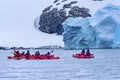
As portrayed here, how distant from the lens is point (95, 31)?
293ft

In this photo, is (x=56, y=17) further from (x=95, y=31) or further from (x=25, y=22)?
(x=95, y=31)

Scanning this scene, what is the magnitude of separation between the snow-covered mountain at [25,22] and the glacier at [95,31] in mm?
32129

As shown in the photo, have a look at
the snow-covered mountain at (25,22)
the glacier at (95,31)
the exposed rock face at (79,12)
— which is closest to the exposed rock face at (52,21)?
the snow-covered mountain at (25,22)

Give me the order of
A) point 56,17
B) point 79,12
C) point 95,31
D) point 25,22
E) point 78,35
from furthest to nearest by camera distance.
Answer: point 25,22 → point 79,12 → point 56,17 → point 78,35 → point 95,31

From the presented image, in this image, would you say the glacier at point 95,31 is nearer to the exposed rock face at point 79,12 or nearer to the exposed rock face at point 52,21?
the exposed rock face at point 52,21

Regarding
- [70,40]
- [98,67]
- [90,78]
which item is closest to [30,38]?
[70,40]

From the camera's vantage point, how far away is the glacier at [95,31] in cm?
8838

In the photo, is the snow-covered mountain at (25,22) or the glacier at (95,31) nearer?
the glacier at (95,31)

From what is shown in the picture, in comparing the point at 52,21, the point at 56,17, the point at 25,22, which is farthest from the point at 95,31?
the point at 25,22

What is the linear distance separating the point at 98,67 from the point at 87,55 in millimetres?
12621

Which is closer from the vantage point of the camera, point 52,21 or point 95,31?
point 95,31

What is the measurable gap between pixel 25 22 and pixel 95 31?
53670 millimetres

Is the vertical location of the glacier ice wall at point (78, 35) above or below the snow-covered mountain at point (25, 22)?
below

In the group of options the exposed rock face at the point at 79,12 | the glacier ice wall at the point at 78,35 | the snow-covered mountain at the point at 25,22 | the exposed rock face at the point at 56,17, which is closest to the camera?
the glacier ice wall at the point at 78,35
